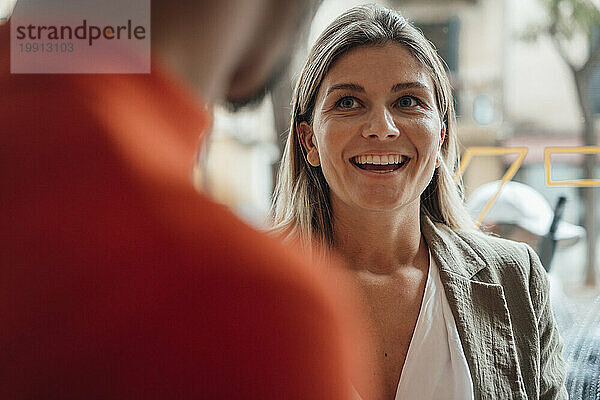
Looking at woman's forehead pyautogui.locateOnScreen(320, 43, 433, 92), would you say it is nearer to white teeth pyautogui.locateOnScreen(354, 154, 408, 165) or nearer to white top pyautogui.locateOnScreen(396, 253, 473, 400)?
white teeth pyautogui.locateOnScreen(354, 154, 408, 165)

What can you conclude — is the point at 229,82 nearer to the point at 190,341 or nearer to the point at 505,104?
the point at 505,104

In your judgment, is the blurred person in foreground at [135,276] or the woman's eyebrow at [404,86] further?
the woman's eyebrow at [404,86]

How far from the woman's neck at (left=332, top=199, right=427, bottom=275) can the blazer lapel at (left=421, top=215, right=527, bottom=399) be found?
0.03 metres

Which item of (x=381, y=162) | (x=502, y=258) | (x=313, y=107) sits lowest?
(x=502, y=258)

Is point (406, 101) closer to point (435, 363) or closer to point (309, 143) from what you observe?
point (309, 143)

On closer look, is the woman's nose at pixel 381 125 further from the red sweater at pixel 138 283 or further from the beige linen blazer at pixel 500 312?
the red sweater at pixel 138 283

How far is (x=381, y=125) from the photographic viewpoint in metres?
1.12

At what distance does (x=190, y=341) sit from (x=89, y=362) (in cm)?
9

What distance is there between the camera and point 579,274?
4.11ft

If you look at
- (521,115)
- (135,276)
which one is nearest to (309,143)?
(521,115)

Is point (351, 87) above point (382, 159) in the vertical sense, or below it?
above

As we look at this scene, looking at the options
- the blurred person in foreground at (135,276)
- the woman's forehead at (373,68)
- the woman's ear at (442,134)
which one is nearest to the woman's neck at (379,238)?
the woman's ear at (442,134)

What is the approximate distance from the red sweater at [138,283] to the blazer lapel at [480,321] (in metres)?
0.62

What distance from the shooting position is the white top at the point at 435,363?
1141 millimetres
